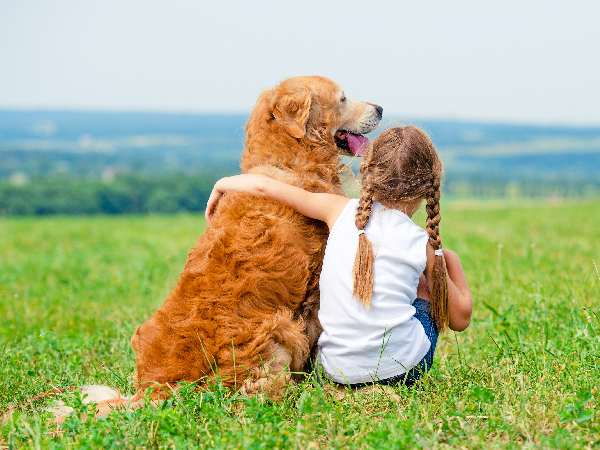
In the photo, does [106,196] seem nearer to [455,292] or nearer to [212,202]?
[212,202]

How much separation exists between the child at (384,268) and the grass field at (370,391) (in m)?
0.19

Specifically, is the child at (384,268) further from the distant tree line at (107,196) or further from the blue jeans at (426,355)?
the distant tree line at (107,196)

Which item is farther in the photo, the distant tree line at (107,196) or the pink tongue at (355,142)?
the distant tree line at (107,196)

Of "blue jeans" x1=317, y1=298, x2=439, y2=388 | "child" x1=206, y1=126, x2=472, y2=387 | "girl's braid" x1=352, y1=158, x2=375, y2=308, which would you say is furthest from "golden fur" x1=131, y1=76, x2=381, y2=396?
"blue jeans" x1=317, y1=298, x2=439, y2=388

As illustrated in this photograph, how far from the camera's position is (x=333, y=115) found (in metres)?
3.39

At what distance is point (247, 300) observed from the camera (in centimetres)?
276

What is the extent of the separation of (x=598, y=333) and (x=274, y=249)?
6.91 ft

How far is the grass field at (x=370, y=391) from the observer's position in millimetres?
2303

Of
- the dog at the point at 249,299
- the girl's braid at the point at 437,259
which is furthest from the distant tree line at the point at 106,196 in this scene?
the girl's braid at the point at 437,259

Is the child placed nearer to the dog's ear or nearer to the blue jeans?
the blue jeans

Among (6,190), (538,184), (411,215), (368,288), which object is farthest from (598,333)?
(538,184)

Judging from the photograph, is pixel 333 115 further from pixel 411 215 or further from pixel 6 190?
pixel 6 190

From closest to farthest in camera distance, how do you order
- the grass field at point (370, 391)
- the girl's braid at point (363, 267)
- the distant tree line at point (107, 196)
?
1. the grass field at point (370, 391)
2. the girl's braid at point (363, 267)
3. the distant tree line at point (107, 196)

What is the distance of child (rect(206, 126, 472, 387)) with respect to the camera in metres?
2.73
